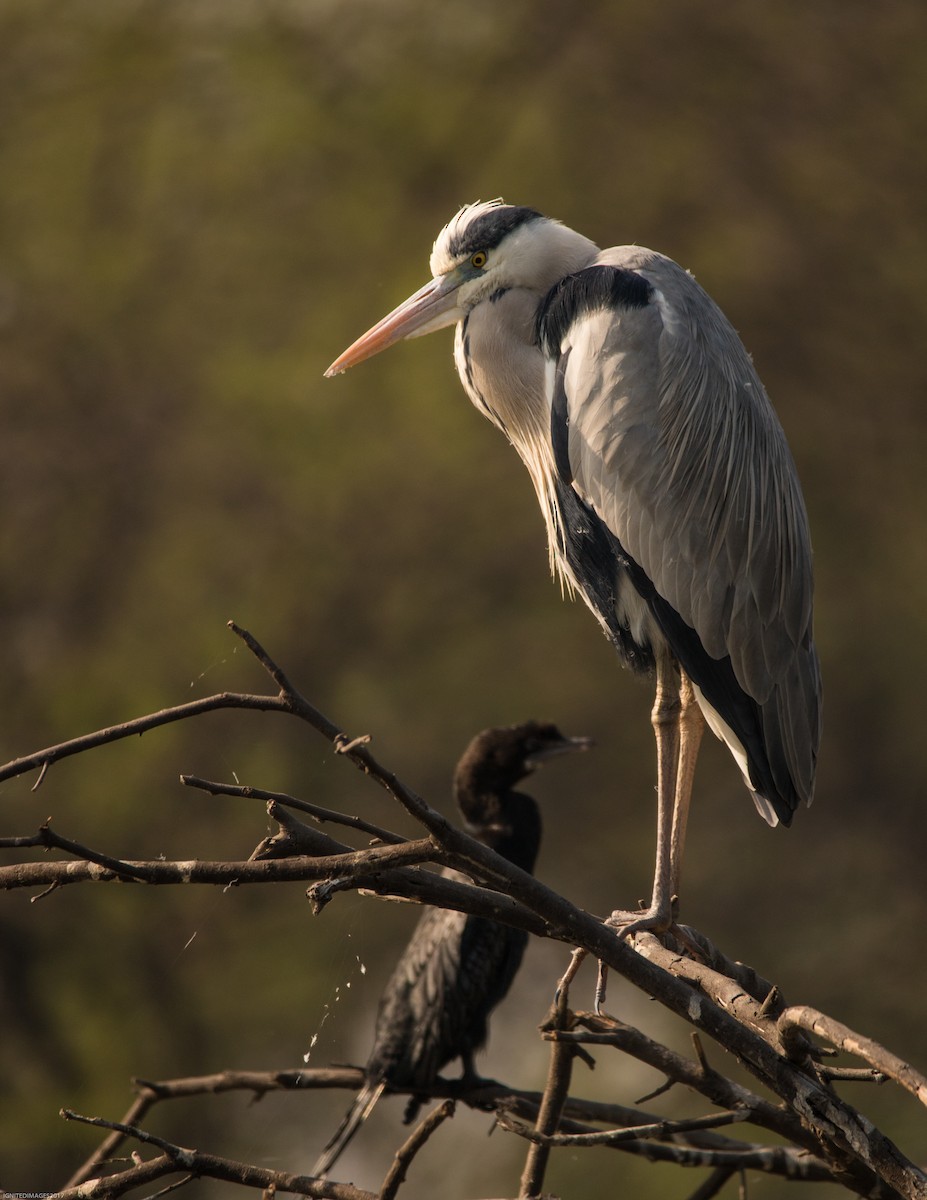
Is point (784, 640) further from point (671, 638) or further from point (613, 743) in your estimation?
point (613, 743)

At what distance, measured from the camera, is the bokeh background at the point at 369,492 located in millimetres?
5605

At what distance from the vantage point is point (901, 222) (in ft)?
22.7

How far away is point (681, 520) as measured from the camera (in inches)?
93.4

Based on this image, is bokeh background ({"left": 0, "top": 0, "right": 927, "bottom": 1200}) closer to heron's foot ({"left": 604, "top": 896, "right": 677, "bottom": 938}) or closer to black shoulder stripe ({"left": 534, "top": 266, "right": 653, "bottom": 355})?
heron's foot ({"left": 604, "top": 896, "right": 677, "bottom": 938})

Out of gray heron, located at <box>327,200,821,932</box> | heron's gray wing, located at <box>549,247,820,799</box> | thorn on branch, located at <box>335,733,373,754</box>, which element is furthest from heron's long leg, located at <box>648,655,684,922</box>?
thorn on branch, located at <box>335,733,373,754</box>

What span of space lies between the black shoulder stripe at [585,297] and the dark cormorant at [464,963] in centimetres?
105

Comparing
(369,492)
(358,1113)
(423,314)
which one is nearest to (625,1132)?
(358,1113)

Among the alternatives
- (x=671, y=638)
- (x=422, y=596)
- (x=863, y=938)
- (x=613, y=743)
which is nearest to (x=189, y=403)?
(x=422, y=596)

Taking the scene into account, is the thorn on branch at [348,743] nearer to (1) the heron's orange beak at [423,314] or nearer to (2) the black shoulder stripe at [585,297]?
(2) the black shoulder stripe at [585,297]

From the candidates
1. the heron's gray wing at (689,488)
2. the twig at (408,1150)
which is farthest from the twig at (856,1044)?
the heron's gray wing at (689,488)

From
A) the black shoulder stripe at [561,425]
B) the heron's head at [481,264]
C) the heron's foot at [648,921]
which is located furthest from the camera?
the heron's head at [481,264]

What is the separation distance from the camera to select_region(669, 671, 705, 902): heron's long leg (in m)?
2.35

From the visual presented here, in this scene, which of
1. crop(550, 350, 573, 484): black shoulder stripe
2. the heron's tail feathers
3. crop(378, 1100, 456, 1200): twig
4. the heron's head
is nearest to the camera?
crop(378, 1100, 456, 1200): twig

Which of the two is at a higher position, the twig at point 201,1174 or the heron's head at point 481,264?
the heron's head at point 481,264
